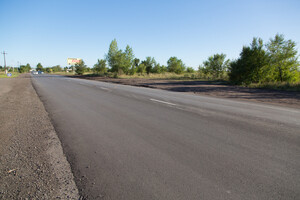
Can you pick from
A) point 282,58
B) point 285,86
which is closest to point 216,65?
point 282,58

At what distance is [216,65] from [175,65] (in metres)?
29.9

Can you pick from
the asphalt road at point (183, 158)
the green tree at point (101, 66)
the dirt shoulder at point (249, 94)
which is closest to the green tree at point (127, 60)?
the green tree at point (101, 66)

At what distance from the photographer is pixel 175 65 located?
64.1 meters

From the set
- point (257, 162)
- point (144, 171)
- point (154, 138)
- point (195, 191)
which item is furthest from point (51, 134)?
point (257, 162)

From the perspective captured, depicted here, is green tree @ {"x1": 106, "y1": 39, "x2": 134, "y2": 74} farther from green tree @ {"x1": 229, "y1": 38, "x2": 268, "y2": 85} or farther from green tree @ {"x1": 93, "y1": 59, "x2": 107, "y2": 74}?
green tree @ {"x1": 229, "y1": 38, "x2": 268, "y2": 85}

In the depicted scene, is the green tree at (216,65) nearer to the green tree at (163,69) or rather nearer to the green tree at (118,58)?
the green tree at (118,58)

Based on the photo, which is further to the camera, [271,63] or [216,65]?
[216,65]

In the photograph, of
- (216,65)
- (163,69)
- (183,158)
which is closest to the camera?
(183,158)

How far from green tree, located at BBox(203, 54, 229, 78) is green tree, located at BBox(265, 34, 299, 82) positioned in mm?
14482

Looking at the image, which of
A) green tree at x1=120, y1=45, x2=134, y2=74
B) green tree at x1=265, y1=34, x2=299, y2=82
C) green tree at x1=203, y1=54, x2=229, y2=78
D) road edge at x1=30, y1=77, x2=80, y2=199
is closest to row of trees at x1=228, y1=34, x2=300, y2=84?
green tree at x1=265, y1=34, x2=299, y2=82

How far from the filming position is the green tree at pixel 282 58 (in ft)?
63.1

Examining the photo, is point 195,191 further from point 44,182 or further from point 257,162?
point 44,182

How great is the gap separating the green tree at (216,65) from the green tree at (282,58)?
14.5 metres

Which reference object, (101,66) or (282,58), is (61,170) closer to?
(282,58)
